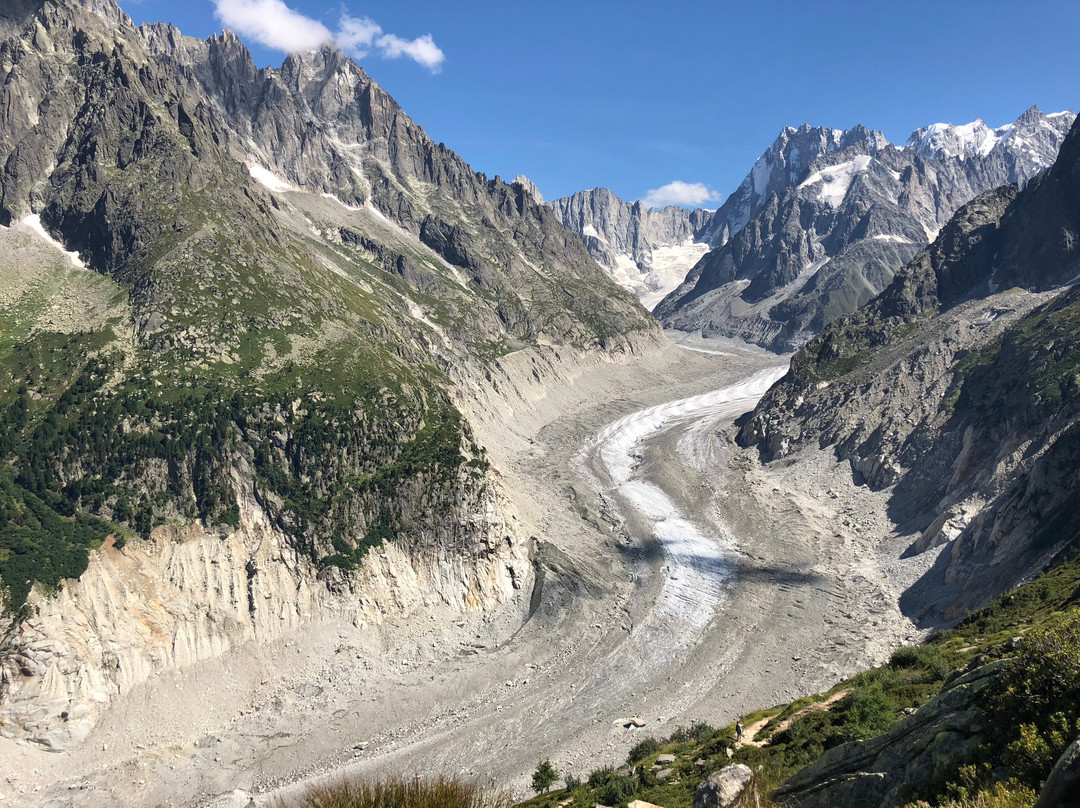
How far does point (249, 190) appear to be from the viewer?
154250mm

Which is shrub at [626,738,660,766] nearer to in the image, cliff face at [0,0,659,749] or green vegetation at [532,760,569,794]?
Answer: green vegetation at [532,760,569,794]

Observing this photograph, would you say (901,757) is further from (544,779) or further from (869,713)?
(544,779)

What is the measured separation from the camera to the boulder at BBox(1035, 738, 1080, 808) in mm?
11867

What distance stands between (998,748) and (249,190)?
166 m

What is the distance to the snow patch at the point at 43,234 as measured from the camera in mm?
124125

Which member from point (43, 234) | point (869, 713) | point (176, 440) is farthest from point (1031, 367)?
point (43, 234)

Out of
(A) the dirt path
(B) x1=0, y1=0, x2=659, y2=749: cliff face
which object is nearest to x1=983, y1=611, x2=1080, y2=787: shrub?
(A) the dirt path

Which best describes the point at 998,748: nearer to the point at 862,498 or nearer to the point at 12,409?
the point at 12,409

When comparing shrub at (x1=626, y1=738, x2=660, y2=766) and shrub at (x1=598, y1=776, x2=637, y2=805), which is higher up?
shrub at (x1=598, y1=776, x2=637, y2=805)

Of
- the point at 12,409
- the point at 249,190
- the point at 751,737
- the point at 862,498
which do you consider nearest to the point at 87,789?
the point at 12,409

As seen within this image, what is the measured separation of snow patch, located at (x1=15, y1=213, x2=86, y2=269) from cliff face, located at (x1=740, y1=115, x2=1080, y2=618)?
5239 inches

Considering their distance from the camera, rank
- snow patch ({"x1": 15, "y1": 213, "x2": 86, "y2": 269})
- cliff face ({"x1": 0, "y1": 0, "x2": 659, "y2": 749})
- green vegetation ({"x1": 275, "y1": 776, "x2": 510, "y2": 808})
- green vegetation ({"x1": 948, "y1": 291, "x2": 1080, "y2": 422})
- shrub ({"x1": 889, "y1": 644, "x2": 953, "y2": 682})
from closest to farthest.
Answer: green vegetation ({"x1": 275, "y1": 776, "x2": 510, "y2": 808}) < shrub ({"x1": 889, "y1": 644, "x2": 953, "y2": 682}) < cliff face ({"x1": 0, "y1": 0, "x2": 659, "y2": 749}) < green vegetation ({"x1": 948, "y1": 291, "x2": 1080, "y2": 422}) < snow patch ({"x1": 15, "y1": 213, "x2": 86, "y2": 269})

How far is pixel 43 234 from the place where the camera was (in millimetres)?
128250

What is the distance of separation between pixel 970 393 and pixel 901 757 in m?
117
